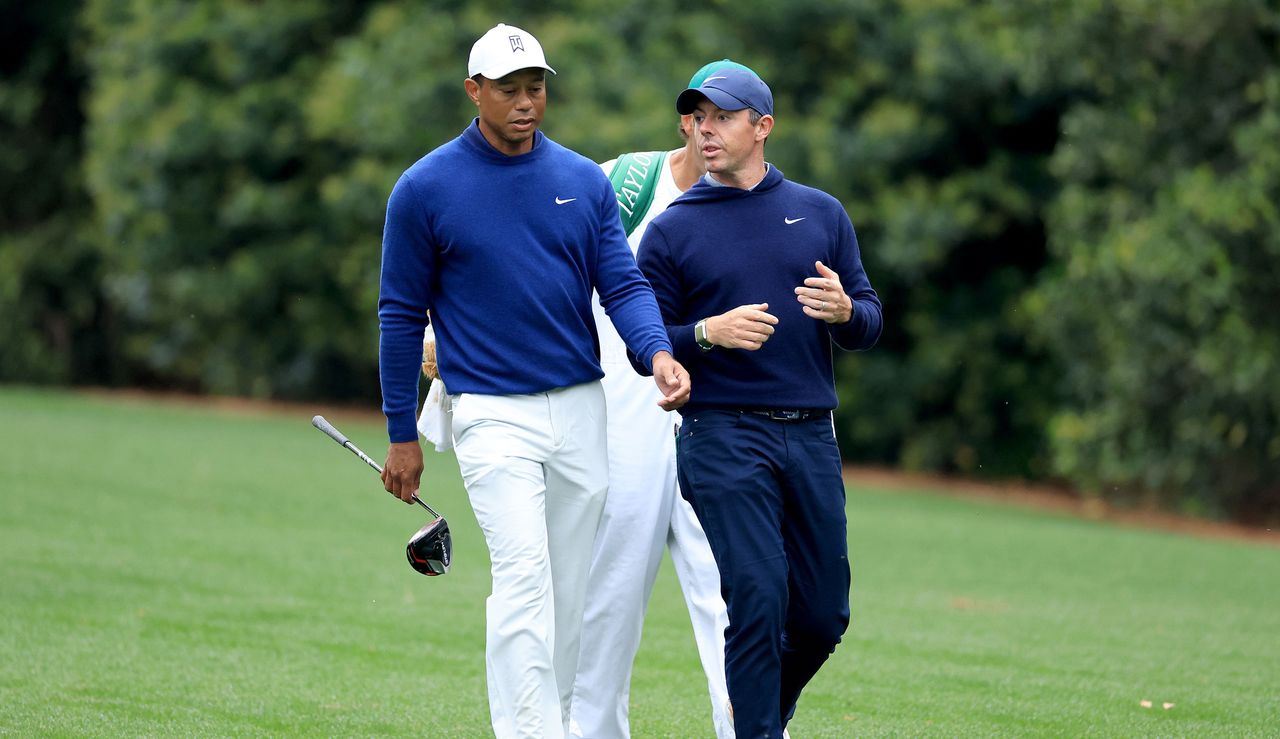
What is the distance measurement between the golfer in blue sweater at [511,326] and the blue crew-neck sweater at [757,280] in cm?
21

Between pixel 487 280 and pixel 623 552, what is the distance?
1265mm

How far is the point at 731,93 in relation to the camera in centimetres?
562

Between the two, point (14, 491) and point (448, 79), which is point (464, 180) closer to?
point (14, 491)

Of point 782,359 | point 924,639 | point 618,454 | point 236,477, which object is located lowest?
point 236,477

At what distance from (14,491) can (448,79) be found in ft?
40.4

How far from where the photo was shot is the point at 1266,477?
17.3m

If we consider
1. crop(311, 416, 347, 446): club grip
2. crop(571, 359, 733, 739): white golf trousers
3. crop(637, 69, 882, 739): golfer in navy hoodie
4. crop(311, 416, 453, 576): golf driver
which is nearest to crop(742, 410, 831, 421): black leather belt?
crop(637, 69, 882, 739): golfer in navy hoodie

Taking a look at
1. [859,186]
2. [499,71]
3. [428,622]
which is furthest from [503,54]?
[859,186]

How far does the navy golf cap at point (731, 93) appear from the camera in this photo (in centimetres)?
562

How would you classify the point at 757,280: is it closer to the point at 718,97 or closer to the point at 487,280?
the point at 718,97

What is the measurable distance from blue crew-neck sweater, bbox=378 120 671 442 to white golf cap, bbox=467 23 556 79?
242 mm

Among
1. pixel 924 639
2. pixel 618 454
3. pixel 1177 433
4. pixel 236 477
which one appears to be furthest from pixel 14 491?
pixel 1177 433

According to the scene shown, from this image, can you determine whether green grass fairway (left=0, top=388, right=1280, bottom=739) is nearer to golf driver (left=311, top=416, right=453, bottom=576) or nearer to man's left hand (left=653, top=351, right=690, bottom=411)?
golf driver (left=311, top=416, right=453, bottom=576)

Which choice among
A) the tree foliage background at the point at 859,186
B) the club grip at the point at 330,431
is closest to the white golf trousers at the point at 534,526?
the club grip at the point at 330,431
